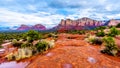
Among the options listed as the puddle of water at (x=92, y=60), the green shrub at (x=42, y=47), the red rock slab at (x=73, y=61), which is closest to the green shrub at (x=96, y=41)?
the green shrub at (x=42, y=47)

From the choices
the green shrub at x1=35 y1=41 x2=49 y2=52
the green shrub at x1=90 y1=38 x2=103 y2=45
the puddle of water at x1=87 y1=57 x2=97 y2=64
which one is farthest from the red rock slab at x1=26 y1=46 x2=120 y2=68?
the green shrub at x1=90 y1=38 x2=103 y2=45

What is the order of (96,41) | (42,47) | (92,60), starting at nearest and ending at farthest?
1. (92,60)
2. (42,47)
3. (96,41)

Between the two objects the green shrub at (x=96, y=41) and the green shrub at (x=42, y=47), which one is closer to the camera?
the green shrub at (x=42, y=47)

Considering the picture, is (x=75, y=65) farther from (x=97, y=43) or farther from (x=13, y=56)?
(x=97, y=43)

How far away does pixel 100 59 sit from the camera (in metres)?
13.0

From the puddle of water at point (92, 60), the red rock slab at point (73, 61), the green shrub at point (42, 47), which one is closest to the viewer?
the red rock slab at point (73, 61)

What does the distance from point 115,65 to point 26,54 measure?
740 centimetres

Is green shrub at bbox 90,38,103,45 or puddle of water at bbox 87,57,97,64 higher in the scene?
green shrub at bbox 90,38,103,45

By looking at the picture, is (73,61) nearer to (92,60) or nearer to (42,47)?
(92,60)

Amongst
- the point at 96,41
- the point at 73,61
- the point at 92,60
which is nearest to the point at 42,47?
the point at 73,61

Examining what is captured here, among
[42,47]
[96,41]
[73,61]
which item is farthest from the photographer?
[96,41]

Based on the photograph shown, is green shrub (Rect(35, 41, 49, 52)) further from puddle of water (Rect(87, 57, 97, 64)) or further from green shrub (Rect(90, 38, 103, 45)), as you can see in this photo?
green shrub (Rect(90, 38, 103, 45))

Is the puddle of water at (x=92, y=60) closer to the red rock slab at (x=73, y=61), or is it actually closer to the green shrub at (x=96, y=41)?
the red rock slab at (x=73, y=61)

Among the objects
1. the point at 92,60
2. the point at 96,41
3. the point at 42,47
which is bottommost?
the point at 92,60
